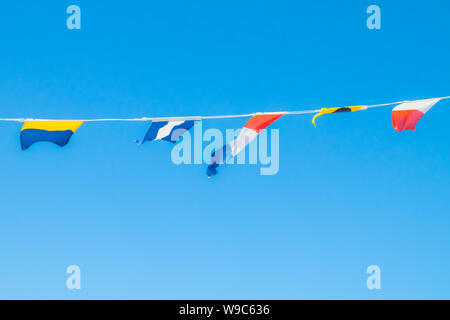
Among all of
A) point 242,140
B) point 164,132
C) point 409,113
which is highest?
point 409,113

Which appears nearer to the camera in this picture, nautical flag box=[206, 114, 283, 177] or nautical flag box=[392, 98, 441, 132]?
nautical flag box=[392, 98, 441, 132]

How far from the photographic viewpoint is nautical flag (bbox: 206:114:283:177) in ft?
27.7

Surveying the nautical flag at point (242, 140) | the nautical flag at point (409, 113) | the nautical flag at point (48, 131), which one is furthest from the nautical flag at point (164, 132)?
the nautical flag at point (409, 113)

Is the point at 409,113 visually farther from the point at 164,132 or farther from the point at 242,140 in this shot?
the point at 164,132

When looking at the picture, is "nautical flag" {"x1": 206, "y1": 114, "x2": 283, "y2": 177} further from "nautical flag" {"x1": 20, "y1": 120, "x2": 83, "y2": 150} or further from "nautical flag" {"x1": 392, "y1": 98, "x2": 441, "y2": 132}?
"nautical flag" {"x1": 20, "y1": 120, "x2": 83, "y2": 150}

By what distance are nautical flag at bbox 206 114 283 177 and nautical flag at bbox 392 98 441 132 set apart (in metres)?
1.53

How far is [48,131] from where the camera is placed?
850cm

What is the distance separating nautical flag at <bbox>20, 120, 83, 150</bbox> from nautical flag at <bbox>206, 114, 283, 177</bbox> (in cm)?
192

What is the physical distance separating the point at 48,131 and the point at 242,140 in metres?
2.67

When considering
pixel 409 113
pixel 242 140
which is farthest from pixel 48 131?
pixel 409 113

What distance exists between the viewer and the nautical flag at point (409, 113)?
7.99 meters

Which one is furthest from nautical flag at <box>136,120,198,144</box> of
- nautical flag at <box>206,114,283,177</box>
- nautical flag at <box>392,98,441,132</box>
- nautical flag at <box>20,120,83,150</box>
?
nautical flag at <box>392,98,441,132</box>

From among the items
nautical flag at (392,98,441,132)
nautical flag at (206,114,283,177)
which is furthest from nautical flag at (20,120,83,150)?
nautical flag at (392,98,441,132)
